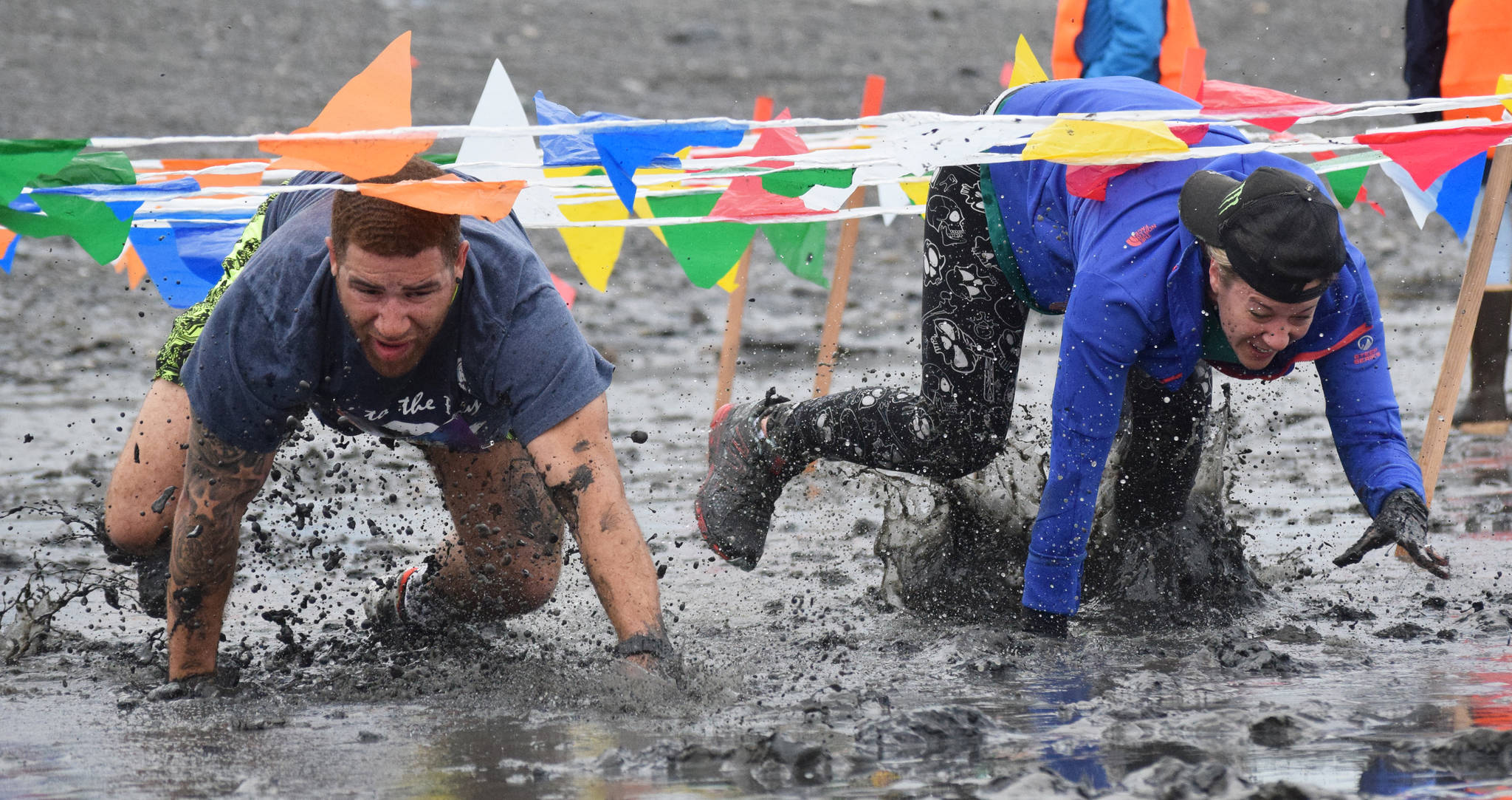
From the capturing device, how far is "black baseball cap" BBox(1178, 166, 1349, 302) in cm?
341

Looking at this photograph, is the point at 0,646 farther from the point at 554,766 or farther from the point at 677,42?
the point at 677,42

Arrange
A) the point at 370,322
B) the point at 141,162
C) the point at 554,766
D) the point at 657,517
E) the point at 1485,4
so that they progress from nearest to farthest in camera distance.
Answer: the point at 554,766, the point at 370,322, the point at 141,162, the point at 1485,4, the point at 657,517

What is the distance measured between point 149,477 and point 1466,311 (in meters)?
4.19

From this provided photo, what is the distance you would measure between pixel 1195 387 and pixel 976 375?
0.64 m

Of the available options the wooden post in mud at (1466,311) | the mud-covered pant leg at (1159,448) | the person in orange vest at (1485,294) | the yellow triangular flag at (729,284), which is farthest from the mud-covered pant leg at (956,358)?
the person in orange vest at (1485,294)

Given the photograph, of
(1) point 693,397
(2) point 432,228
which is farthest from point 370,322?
(1) point 693,397

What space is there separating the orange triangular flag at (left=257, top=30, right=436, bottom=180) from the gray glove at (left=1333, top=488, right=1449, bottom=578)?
2340 mm

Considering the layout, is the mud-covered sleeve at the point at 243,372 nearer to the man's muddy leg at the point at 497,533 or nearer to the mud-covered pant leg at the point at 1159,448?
the man's muddy leg at the point at 497,533

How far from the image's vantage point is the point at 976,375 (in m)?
4.45

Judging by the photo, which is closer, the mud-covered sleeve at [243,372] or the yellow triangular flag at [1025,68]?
the mud-covered sleeve at [243,372]

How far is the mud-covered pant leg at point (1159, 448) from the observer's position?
4.52 m

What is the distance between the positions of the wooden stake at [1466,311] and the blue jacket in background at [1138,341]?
1504 mm

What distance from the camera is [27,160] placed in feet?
13.6

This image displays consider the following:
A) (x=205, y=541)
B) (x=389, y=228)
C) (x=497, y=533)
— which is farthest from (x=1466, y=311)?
(x=205, y=541)
